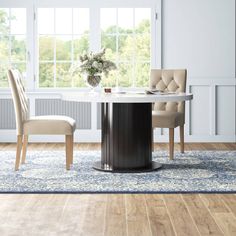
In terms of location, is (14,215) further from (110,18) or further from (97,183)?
(110,18)

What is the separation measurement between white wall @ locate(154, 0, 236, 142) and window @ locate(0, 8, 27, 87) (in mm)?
1819

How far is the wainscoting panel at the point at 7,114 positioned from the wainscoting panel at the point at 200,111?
232 cm

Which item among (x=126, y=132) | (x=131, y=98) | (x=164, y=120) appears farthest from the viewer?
(x=164, y=120)

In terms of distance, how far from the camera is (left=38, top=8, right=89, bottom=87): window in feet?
24.0

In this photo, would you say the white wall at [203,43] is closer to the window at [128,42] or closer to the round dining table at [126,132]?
the window at [128,42]

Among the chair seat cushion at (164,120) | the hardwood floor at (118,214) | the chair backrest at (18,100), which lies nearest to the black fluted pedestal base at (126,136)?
the chair seat cushion at (164,120)

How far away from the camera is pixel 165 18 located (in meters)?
7.29

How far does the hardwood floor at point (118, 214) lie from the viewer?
3.16 m

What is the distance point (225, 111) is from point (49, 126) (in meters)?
3.04

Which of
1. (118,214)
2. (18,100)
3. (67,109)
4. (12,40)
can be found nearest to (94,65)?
(18,100)

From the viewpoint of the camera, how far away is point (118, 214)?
354 cm

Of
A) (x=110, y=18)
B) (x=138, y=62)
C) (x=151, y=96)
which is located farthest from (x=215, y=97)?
(x=151, y=96)

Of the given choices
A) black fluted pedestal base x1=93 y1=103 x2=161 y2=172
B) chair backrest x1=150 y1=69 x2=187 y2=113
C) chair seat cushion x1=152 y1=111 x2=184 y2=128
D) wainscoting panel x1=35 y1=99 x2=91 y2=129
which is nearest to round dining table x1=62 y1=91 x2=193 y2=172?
black fluted pedestal base x1=93 y1=103 x2=161 y2=172

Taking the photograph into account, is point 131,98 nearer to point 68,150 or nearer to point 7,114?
point 68,150
